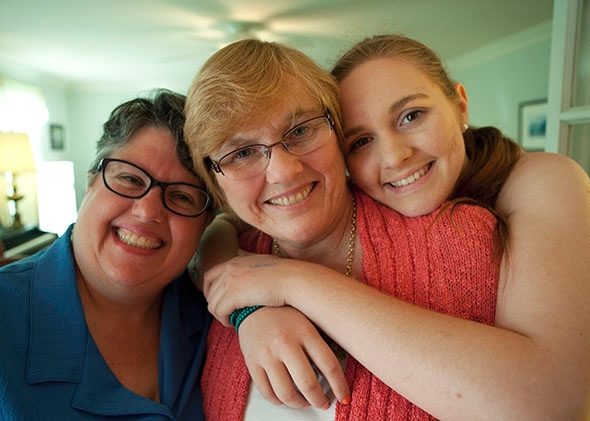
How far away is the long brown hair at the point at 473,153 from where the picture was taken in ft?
3.52

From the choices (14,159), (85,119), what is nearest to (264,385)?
(14,159)

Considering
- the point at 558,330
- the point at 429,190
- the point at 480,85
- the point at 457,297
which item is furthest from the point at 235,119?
the point at 480,85

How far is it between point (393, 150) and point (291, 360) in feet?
1.91

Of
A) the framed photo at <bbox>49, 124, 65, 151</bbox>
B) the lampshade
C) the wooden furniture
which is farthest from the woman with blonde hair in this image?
the framed photo at <bbox>49, 124, 65, 151</bbox>

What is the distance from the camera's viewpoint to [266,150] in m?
0.98

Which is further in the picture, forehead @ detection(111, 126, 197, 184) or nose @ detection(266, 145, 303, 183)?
forehead @ detection(111, 126, 197, 184)

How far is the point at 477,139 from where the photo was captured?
1.25 meters

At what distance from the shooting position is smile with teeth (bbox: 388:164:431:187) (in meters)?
1.05

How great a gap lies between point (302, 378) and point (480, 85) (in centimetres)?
535

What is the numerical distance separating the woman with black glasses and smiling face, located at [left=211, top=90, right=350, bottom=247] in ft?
0.65

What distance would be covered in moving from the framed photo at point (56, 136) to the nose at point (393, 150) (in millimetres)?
6540

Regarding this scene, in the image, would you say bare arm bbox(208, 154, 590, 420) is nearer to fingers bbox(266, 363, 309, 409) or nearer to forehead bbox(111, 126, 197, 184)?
fingers bbox(266, 363, 309, 409)

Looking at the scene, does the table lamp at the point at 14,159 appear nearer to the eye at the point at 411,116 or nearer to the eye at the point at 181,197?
the eye at the point at 181,197

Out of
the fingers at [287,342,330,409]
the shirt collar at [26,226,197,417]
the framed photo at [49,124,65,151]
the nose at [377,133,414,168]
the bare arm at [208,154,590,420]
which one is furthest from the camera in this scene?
the framed photo at [49,124,65,151]
